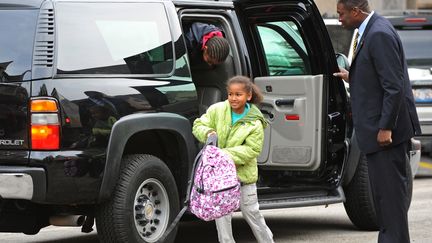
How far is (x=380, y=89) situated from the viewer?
6.45 metres

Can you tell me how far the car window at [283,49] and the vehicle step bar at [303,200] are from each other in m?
1.05

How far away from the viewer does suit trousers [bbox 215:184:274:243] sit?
7254mm

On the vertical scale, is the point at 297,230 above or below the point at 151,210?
below

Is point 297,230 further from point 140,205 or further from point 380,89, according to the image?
point 380,89

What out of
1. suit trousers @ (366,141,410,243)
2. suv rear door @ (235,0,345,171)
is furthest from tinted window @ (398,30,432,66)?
suit trousers @ (366,141,410,243)

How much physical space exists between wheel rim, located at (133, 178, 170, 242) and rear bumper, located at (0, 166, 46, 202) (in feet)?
2.71

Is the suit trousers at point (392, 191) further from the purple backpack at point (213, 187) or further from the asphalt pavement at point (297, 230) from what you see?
the asphalt pavement at point (297, 230)

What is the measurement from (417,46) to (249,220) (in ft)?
24.9

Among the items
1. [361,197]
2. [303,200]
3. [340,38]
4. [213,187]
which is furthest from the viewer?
[340,38]

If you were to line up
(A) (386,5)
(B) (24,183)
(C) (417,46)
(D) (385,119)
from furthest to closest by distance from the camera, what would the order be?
(A) (386,5), (C) (417,46), (B) (24,183), (D) (385,119)

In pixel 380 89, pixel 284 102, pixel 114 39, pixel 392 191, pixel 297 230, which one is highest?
pixel 114 39

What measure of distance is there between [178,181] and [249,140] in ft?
2.68

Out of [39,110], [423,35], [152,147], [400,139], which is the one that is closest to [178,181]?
[152,147]

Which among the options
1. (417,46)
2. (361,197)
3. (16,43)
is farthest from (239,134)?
(417,46)
